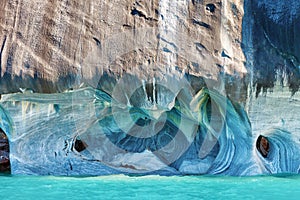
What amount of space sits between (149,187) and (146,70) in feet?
3.30

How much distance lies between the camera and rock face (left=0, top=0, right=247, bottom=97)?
3.62 m

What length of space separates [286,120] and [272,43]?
2.24ft

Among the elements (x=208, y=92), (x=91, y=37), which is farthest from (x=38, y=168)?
(x=208, y=92)

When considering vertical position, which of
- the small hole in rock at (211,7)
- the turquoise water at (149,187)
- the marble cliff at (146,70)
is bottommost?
the turquoise water at (149,187)

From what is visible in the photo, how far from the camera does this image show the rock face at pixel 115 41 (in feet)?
11.9

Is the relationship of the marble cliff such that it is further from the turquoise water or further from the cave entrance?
the cave entrance

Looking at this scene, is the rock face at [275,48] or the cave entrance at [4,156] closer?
the rock face at [275,48]

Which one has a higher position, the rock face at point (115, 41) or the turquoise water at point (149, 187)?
the rock face at point (115, 41)

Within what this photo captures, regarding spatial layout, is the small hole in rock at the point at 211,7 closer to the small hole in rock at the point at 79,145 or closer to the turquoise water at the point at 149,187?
the turquoise water at the point at 149,187

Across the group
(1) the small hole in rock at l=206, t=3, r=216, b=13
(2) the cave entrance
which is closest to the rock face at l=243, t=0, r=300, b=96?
(1) the small hole in rock at l=206, t=3, r=216, b=13

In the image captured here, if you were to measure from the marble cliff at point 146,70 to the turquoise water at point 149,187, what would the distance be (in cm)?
31

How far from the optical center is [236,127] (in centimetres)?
376

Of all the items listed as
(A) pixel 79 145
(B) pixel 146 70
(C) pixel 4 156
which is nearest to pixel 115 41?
(B) pixel 146 70

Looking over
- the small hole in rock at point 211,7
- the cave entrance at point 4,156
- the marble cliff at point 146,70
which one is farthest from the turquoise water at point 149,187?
the small hole in rock at point 211,7
